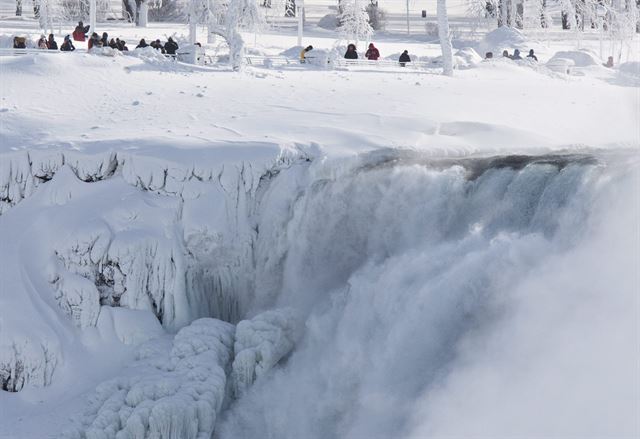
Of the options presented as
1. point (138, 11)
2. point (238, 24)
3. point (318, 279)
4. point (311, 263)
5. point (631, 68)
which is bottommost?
point (318, 279)

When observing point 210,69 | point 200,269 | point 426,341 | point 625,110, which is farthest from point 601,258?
point 210,69

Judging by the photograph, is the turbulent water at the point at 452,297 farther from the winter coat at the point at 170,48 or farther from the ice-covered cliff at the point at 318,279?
the winter coat at the point at 170,48

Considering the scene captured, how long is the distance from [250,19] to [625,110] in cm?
803

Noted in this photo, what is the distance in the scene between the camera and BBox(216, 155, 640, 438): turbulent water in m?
11.6

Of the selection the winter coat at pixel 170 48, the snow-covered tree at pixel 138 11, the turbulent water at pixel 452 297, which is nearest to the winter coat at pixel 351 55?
the winter coat at pixel 170 48

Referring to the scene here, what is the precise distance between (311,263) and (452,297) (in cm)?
333

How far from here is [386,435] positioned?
12.7m

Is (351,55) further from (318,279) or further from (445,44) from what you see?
(318,279)

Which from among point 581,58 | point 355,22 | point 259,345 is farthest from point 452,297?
point 355,22

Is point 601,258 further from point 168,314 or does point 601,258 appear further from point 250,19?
point 250,19

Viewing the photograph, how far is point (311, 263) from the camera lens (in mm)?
15883

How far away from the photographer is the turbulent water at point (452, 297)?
11.6 m

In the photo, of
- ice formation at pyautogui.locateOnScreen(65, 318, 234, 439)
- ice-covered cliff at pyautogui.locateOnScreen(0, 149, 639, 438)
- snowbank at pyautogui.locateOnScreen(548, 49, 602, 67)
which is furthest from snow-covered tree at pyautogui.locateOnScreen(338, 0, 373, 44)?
ice formation at pyautogui.locateOnScreen(65, 318, 234, 439)

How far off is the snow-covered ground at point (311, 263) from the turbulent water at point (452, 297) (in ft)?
0.09
